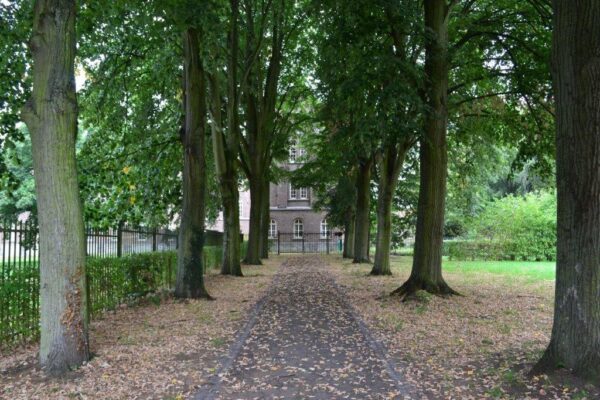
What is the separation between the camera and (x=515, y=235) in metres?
33.2

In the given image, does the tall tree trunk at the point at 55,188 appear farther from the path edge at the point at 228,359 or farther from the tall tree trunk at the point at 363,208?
the tall tree trunk at the point at 363,208

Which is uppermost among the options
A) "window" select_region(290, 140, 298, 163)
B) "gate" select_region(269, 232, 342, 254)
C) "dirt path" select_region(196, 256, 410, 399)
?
"window" select_region(290, 140, 298, 163)

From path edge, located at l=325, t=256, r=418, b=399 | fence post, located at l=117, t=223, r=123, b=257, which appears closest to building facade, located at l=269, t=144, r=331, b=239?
path edge, located at l=325, t=256, r=418, b=399

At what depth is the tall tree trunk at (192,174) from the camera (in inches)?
489

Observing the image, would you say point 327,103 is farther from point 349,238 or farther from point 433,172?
point 349,238

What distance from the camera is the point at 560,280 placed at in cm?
577

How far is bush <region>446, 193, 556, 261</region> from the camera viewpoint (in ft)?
107

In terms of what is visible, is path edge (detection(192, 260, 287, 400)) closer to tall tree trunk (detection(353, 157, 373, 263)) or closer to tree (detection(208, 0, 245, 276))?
tree (detection(208, 0, 245, 276))

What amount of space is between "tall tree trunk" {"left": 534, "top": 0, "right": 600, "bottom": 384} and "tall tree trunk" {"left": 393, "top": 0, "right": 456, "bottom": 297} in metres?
6.60

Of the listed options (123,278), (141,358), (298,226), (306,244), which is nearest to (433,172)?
(123,278)

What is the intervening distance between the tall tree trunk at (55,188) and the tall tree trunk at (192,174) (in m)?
6.07

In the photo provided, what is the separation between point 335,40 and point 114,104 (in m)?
6.49

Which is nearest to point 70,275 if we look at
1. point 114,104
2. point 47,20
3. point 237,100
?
point 47,20

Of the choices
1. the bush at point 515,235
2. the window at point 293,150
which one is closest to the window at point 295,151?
the window at point 293,150
